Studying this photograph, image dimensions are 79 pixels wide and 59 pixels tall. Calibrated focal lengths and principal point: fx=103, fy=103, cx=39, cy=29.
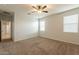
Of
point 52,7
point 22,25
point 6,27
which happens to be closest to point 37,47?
point 22,25

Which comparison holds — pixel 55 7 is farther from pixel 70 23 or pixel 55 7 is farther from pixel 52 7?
pixel 70 23

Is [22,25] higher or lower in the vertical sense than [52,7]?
lower

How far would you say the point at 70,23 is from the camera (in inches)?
85.0

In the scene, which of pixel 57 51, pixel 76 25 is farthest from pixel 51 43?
pixel 76 25

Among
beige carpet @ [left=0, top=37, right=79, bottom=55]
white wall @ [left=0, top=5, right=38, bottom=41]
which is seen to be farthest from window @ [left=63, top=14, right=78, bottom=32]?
white wall @ [left=0, top=5, right=38, bottom=41]

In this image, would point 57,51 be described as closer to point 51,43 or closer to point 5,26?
point 51,43

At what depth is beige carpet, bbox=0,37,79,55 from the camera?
1.99m

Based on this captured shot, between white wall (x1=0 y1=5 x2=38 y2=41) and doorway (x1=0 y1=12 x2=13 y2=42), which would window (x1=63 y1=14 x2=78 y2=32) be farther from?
doorway (x1=0 y1=12 x2=13 y2=42)

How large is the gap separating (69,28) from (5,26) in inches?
52.3

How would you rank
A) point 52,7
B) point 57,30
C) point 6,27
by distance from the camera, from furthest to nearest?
point 57,30
point 6,27
point 52,7

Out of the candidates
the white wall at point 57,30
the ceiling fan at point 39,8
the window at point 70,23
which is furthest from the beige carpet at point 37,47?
the ceiling fan at point 39,8

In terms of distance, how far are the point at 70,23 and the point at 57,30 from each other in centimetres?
31

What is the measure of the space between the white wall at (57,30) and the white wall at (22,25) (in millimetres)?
249

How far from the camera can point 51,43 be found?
217 centimetres
